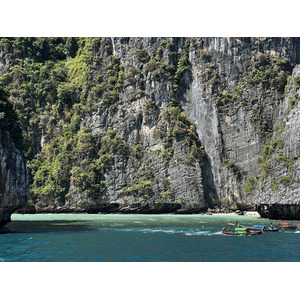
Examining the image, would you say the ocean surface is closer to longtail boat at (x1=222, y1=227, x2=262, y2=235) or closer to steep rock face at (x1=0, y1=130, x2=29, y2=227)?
longtail boat at (x1=222, y1=227, x2=262, y2=235)

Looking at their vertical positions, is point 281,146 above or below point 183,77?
below

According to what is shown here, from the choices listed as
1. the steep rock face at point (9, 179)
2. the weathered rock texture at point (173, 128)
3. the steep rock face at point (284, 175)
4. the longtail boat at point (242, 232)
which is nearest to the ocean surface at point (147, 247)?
the longtail boat at point (242, 232)

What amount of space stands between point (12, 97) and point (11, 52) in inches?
521

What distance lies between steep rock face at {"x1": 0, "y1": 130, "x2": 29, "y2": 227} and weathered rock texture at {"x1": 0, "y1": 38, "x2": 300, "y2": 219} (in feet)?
113

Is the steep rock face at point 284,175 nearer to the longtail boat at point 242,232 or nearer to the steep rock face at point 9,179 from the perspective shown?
the longtail boat at point 242,232

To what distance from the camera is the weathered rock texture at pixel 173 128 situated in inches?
2889

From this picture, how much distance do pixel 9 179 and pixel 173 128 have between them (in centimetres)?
4425

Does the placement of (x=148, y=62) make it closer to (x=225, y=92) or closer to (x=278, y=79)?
(x=225, y=92)

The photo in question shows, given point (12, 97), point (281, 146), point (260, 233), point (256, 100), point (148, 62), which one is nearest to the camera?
point (260, 233)

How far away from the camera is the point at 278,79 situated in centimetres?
7338

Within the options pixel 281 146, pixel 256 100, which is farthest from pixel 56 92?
pixel 281 146

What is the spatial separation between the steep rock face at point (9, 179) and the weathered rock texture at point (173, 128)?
3438 cm

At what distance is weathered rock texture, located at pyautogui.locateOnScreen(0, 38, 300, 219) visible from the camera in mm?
73375

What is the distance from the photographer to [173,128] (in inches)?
3044
